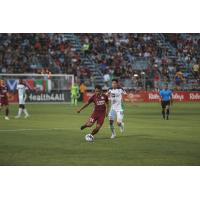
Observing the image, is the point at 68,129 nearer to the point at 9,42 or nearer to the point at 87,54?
the point at 9,42

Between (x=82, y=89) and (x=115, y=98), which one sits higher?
(x=115, y=98)

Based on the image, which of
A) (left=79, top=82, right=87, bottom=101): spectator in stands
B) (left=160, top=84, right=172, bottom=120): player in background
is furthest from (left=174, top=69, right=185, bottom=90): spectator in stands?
(left=79, top=82, right=87, bottom=101): spectator in stands

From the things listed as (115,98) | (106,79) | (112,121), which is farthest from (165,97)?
(112,121)

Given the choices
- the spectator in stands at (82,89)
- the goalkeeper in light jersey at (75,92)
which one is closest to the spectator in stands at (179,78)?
the spectator in stands at (82,89)

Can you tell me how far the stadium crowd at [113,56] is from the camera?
1936cm

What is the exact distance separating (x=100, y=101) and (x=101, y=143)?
1.02 m

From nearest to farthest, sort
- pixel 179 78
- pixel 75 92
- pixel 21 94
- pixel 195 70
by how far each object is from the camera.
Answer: pixel 195 70 < pixel 179 78 < pixel 21 94 < pixel 75 92

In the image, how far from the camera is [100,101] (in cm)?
1639

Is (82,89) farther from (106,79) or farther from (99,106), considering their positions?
(99,106)

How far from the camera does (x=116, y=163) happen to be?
13.8m

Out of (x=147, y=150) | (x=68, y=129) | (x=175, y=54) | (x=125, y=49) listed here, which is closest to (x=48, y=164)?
(x=147, y=150)

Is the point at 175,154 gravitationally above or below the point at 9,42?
below

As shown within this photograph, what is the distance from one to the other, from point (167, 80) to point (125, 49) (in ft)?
6.23

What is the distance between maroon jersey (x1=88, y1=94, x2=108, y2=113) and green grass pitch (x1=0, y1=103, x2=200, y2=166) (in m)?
0.81
